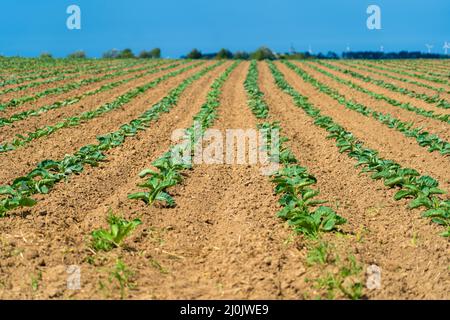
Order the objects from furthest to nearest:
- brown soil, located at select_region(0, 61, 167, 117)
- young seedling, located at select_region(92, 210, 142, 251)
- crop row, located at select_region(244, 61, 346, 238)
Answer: brown soil, located at select_region(0, 61, 167, 117) → crop row, located at select_region(244, 61, 346, 238) → young seedling, located at select_region(92, 210, 142, 251)

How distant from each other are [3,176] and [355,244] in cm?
511

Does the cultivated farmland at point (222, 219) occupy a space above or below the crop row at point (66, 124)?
below

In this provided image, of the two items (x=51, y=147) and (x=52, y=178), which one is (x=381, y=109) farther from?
(x=52, y=178)

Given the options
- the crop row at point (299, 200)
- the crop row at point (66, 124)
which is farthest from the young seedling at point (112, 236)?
the crop row at point (66, 124)

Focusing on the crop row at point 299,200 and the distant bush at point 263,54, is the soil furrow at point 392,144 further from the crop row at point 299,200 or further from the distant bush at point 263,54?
the distant bush at point 263,54

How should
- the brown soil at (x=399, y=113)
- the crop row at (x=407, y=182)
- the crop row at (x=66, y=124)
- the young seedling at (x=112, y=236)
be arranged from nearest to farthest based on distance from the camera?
the young seedling at (x=112, y=236), the crop row at (x=407, y=182), the crop row at (x=66, y=124), the brown soil at (x=399, y=113)

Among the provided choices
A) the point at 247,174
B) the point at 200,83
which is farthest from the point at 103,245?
the point at 200,83

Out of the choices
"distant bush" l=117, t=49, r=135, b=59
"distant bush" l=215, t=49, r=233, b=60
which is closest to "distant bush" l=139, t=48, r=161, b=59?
"distant bush" l=117, t=49, r=135, b=59

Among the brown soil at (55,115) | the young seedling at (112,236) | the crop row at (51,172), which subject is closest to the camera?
the young seedling at (112,236)

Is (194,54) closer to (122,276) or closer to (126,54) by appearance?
(126,54)

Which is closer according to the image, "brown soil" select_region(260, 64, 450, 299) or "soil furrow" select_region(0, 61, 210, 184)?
"brown soil" select_region(260, 64, 450, 299)

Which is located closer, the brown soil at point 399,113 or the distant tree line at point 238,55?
the brown soil at point 399,113

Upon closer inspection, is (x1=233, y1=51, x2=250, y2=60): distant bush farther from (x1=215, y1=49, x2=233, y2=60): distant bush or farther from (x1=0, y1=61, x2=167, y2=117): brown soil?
(x1=0, y1=61, x2=167, y2=117): brown soil

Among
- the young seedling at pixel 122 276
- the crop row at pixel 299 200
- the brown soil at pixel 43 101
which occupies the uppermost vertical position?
the brown soil at pixel 43 101
